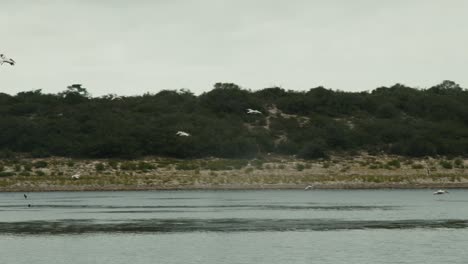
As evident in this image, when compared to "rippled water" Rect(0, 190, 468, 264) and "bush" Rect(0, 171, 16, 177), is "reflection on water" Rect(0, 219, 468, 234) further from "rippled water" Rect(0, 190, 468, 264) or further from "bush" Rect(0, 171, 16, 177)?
"bush" Rect(0, 171, 16, 177)

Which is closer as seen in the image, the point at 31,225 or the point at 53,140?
the point at 31,225

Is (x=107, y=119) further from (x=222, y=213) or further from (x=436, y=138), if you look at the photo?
(x=222, y=213)

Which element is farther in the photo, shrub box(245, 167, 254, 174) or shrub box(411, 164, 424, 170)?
shrub box(411, 164, 424, 170)

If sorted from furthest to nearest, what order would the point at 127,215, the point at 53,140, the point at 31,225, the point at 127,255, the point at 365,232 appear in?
the point at 53,140
the point at 127,215
the point at 31,225
the point at 365,232
the point at 127,255

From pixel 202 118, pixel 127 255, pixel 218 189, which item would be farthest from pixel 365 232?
pixel 202 118

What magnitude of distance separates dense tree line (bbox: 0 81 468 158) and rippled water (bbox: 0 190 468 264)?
34.1 meters

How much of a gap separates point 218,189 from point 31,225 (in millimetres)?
54332

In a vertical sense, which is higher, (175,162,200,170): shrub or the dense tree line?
the dense tree line

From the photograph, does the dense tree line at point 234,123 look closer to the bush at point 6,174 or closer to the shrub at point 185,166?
the shrub at point 185,166

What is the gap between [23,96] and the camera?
179000 millimetres

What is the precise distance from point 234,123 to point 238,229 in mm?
92185

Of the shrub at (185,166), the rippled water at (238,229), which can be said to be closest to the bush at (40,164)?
the shrub at (185,166)

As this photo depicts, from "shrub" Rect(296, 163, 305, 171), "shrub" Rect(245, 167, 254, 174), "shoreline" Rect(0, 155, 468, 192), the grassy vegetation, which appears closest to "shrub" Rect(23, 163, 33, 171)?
the grassy vegetation

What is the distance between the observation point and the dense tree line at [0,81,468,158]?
140125 millimetres
